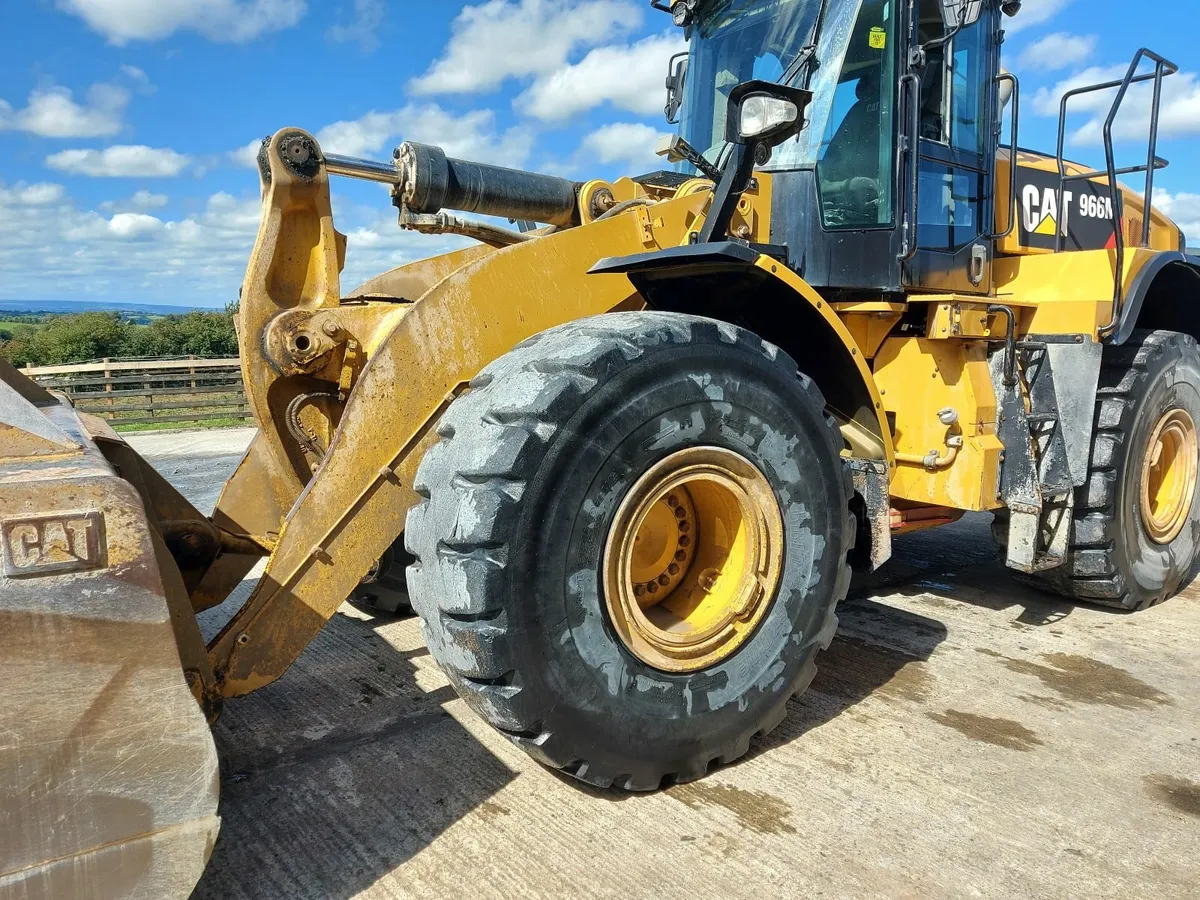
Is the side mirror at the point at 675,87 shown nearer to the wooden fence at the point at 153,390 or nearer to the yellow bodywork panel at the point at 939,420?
the yellow bodywork panel at the point at 939,420

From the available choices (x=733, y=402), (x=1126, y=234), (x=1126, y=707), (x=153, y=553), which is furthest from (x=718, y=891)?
(x=1126, y=234)

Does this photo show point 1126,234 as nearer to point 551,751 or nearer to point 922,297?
point 922,297

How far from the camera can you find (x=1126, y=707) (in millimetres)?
3498

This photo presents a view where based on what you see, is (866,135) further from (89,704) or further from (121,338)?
(121,338)

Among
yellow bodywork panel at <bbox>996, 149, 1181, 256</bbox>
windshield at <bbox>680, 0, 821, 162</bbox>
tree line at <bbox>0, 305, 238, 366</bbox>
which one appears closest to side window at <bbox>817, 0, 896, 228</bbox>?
windshield at <bbox>680, 0, 821, 162</bbox>

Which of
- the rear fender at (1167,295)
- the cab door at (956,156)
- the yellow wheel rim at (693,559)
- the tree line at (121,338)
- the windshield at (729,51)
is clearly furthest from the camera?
the tree line at (121,338)

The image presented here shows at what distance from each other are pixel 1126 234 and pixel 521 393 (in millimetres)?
5281

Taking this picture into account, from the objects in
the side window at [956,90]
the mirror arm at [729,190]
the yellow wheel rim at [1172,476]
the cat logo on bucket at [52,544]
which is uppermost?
the side window at [956,90]

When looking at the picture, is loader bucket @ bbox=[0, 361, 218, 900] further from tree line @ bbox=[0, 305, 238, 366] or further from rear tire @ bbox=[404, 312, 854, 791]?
tree line @ bbox=[0, 305, 238, 366]

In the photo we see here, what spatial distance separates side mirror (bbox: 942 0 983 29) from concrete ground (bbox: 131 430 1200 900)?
269cm

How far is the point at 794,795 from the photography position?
2.76 meters

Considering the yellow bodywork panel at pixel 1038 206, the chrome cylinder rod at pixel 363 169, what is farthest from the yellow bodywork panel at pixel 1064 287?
the chrome cylinder rod at pixel 363 169

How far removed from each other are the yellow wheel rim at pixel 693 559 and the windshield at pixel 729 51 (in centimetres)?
199

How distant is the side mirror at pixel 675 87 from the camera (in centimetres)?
478
